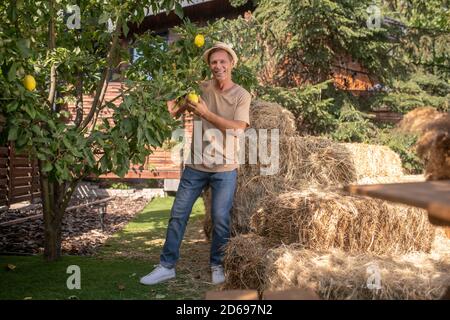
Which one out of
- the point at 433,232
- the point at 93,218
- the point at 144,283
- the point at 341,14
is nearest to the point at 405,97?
the point at 341,14

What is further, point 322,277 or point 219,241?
point 219,241

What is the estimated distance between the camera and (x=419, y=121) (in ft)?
7.70

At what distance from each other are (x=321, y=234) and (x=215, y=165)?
1.07 m

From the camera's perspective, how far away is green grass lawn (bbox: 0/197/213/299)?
3.99 meters

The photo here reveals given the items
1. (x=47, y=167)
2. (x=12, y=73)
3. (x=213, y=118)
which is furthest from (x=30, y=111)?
(x=213, y=118)

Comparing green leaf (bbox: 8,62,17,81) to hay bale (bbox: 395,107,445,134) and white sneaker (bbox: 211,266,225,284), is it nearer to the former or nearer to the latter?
white sneaker (bbox: 211,266,225,284)

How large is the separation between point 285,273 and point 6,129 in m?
→ 2.30

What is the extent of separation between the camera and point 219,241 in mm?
4570

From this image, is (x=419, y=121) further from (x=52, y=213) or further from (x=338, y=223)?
(x=52, y=213)

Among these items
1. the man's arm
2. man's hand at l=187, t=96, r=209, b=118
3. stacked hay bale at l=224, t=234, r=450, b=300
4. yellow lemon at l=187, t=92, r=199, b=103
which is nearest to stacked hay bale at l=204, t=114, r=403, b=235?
stacked hay bale at l=224, t=234, r=450, b=300

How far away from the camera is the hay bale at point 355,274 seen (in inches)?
122

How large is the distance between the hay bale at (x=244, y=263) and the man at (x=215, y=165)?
0.19 m

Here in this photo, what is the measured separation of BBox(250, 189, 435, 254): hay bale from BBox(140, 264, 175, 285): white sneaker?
0.89 metres

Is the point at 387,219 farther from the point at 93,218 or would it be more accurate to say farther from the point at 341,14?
the point at 341,14
